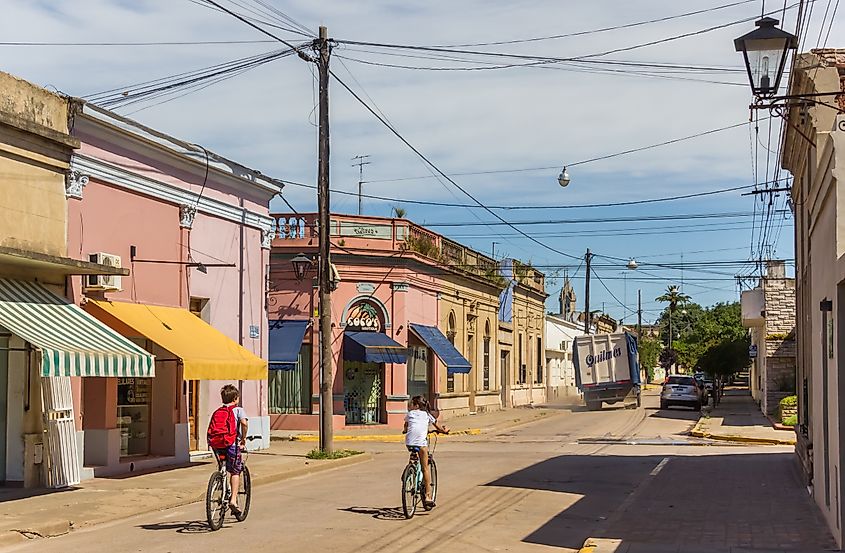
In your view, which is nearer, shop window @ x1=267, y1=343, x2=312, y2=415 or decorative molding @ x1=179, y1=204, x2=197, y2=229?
decorative molding @ x1=179, y1=204, x2=197, y2=229

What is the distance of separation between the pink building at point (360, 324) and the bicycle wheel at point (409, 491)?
20.1 m

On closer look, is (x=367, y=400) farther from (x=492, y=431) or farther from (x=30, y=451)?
(x=30, y=451)

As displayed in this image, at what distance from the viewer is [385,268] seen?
121 feet

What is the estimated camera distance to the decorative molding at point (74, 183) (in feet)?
60.7

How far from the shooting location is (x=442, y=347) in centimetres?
3897

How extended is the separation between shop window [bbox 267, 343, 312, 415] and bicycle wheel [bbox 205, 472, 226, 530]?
22.3m

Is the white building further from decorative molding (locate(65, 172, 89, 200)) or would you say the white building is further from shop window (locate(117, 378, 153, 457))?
decorative molding (locate(65, 172, 89, 200))

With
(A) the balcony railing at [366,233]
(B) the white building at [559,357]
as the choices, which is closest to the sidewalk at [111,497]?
(A) the balcony railing at [366,233]

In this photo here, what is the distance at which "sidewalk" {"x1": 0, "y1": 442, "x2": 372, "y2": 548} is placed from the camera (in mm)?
13562

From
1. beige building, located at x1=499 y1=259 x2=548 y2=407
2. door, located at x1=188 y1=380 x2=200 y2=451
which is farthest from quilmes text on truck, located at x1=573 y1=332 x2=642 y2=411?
door, located at x1=188 y1=380 x2=200 y2=451

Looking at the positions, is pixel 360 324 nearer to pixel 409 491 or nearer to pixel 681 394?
pixel 681 394

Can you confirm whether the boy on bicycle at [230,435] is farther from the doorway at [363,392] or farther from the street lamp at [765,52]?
the doorway at [363,392]

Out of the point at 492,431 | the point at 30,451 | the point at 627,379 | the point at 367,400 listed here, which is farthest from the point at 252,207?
the point at 627,379

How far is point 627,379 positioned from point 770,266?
8.08 m
